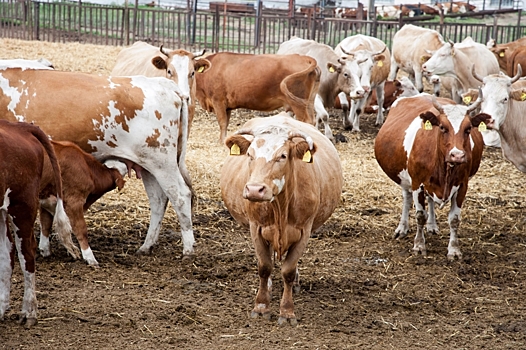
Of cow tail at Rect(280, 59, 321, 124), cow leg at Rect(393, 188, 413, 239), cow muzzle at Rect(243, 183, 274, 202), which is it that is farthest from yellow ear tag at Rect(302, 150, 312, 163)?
cow tail at Rect(280, 59, 321, 124)

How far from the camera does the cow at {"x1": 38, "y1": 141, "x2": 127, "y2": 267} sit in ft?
21.3

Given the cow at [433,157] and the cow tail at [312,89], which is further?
the cow tail at [312,89]

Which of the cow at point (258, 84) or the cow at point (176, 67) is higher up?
the cow at point (176, 67)

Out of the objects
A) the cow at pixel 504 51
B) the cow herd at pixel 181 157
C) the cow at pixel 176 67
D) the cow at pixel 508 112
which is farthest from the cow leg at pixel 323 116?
the cow at pixel 504 51

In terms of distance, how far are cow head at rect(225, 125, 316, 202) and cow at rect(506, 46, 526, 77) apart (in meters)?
12.6

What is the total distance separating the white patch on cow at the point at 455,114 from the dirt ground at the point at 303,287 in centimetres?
135

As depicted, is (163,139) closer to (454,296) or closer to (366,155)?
(454,296)

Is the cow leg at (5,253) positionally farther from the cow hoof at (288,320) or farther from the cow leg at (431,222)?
the cow leg at (431,222)

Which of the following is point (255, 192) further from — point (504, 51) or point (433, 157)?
point (504, 51)

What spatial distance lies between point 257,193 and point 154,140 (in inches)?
97.2

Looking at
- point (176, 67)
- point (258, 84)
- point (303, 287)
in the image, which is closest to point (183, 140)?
point (303, 287)

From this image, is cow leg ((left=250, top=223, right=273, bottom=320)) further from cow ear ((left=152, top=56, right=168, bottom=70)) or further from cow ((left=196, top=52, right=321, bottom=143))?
cow ((left=196, top=52, right=321, bottom=143))

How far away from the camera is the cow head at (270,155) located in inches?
191

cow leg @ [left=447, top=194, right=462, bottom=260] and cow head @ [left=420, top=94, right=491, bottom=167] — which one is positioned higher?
cow head @ [left=420, top=94, right=491, bottom=167]
